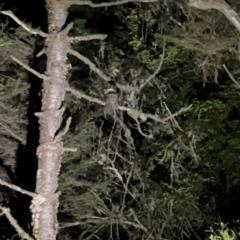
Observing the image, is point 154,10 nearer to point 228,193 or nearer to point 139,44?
point 139,44

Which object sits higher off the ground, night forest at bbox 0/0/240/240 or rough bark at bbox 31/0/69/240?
rough bark at bbox 31/0/69/240

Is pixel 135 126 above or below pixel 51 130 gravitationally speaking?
below

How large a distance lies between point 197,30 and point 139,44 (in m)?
0.63

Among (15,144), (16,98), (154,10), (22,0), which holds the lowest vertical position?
(15,144)

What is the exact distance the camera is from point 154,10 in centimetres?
418

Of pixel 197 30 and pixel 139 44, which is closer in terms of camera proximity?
pixel 197 30

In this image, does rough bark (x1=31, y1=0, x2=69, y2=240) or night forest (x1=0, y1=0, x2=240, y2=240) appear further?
night forest (x1=0, y1=0, x2=240, y2=240)

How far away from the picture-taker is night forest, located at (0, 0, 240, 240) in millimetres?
3453

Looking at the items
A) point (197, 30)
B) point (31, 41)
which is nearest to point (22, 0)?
point (31, 41)

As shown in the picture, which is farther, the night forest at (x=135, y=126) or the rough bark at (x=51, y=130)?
the night forest at (x=135, y=126)

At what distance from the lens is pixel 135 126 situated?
4.16 meters

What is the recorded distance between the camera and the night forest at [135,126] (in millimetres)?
3453

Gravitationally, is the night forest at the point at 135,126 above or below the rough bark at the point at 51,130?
below

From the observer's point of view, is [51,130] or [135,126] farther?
[135,126]
